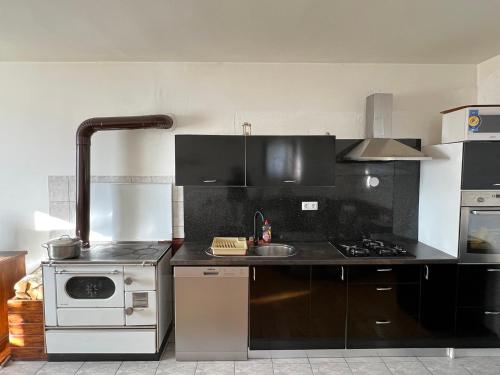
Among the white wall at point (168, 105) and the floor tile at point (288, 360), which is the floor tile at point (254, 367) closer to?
the floor tile at point (288, 360)

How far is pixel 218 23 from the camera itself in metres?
2.09

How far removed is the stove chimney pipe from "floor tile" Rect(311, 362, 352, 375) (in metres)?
2.17

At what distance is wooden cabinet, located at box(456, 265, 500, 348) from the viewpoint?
2.43 meters

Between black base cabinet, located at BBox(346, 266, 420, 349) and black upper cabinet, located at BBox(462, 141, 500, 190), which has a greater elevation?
black upper cabinet, located at BBox(462, 141, 500, 190)

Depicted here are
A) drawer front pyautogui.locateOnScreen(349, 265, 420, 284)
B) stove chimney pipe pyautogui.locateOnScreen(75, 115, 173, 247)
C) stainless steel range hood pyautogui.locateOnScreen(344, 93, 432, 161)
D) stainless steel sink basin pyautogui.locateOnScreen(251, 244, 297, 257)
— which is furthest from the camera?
Answer: stainless steel sink basin pyautogui.locateOnScreen(251, 244, 297, 257)

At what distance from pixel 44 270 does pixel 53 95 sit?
1602mm

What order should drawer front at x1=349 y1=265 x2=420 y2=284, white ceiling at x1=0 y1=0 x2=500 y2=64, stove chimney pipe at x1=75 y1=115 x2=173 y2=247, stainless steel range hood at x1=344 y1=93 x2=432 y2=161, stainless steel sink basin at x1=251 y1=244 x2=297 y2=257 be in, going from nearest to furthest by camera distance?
white ceiling at x1=0 y1=0 x2=500 y2=64 < drawer front at x1=349 y1=265 x2=420 y2=284 < stainless steel range hood at x1=344 y1=93 x2=432 y2=161 < stove chimney pipe at x1=75 y1=115 x2=173 y2=247 < stainless steel sink basin at x1=251 y1=244 x2=297 y2=257

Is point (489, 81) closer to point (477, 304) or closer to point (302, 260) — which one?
point (477, 304)

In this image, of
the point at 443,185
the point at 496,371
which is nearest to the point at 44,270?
the point at 443,185

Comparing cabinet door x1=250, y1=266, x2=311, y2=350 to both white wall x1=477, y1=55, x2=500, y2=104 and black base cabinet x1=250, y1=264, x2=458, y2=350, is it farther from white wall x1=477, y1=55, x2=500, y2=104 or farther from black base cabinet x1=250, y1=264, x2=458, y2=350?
white wall x1=477, y1=55, x2=500, y2=104

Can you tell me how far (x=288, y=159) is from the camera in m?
2.58

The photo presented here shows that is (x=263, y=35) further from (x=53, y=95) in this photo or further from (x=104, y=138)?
(x=53, y=95)

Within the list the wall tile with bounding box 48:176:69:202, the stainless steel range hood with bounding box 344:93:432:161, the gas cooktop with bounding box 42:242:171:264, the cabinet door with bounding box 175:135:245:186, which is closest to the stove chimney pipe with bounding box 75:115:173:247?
the gas cooktop with bounding box 42:242:171:264

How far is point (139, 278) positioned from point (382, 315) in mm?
1929
